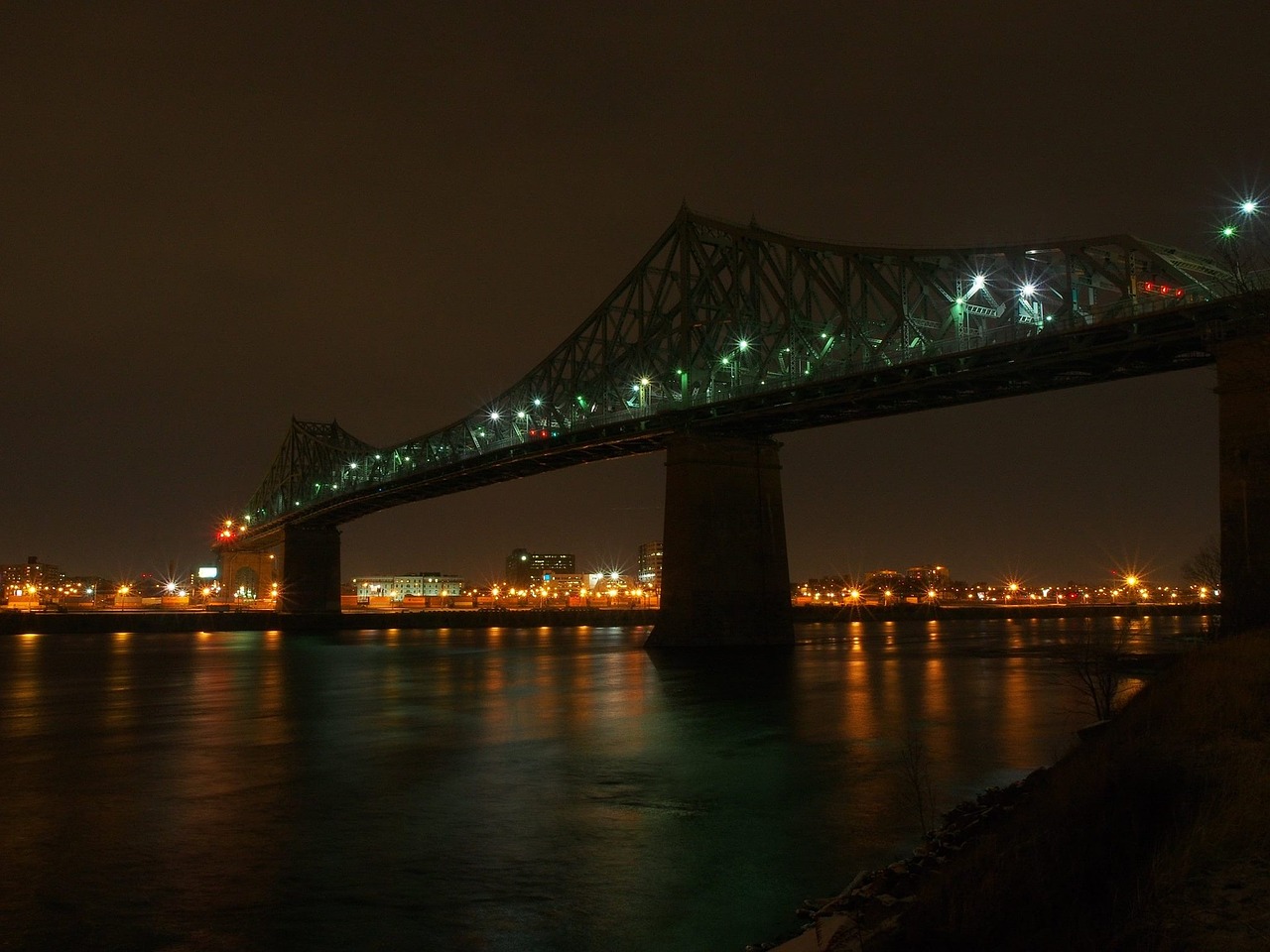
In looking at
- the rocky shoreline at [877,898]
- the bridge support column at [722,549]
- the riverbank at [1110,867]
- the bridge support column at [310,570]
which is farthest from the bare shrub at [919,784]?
the bridge support column at [310,570]

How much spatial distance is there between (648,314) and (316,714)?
43.4 metres

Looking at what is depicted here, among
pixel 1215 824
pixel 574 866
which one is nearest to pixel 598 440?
pixel 574 866

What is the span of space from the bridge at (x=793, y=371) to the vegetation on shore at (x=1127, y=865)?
10423 mm

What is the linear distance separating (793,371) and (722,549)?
10.2 m

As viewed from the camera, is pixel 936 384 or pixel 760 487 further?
pixel 760 487

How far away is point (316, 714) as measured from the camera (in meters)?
31.7

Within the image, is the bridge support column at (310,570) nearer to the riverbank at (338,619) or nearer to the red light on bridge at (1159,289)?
the riverbank at (338,619)

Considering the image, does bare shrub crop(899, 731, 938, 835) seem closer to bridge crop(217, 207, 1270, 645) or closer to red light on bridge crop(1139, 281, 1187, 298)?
bridge crop(217, 207, 1270, 645)

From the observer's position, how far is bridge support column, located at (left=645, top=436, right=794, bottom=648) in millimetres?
56375

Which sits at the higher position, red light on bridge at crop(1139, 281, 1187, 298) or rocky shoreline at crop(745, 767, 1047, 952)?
red light on bridge at crop(1139, 281, 1187, 298)

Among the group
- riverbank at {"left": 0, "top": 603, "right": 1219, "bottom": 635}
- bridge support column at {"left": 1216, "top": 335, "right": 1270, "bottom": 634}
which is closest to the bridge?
bridge support column at {"left": 1216, "top": 335, "right": 1270, "bottom": 634}

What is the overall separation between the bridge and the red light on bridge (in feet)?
0.23

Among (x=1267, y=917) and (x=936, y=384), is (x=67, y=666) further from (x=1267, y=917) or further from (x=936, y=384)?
(x=1267, y=917)

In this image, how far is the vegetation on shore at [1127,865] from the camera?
649 cm
